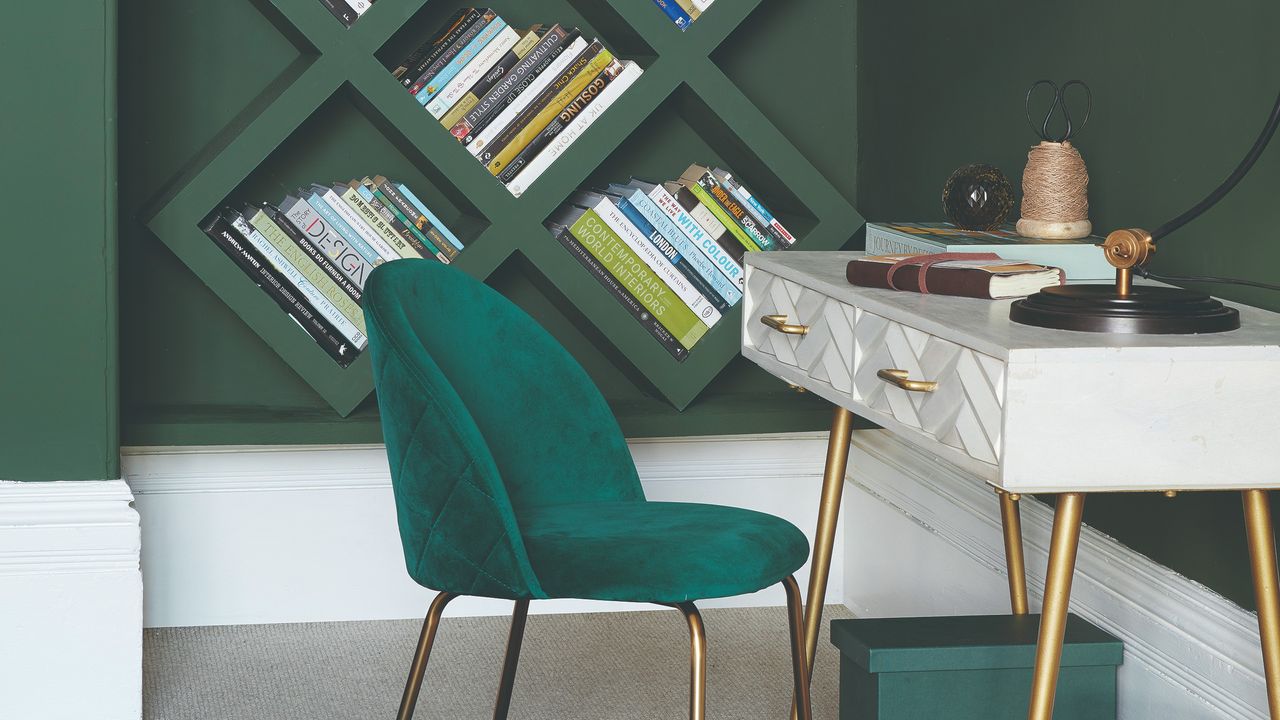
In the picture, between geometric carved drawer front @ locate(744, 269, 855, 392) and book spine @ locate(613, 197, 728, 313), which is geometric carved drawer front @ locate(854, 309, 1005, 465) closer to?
geometric carved drawer front @ locate(744, 269, 855, 392)

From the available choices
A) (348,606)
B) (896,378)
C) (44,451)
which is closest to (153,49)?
(44,451)

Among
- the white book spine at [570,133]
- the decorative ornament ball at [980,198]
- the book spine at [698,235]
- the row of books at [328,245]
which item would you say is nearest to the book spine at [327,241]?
the row of books at [328,245]

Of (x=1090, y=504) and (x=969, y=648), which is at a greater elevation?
(x=1090, y=504)

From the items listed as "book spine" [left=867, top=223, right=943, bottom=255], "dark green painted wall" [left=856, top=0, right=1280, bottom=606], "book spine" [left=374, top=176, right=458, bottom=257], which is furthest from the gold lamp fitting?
"book spine" [left=374, top=176, right=458, bottom=257]

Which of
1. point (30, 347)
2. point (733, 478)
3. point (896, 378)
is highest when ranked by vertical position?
point (896, 378)

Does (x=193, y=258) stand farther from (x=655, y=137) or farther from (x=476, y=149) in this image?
(x=655, y=137)

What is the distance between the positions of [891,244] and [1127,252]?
69cm

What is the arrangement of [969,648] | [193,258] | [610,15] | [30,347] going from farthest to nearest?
[610,15] → [193,258] → [30,347] → [969,648]

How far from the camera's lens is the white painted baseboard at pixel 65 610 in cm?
231

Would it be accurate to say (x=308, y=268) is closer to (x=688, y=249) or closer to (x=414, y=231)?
(x=414, y=231)

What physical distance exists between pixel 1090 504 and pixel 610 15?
53.0 inches

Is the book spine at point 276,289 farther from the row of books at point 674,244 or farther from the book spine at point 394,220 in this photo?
the row of books at point 674,244

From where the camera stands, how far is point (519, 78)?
8.75ft

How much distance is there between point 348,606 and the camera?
2.83m
